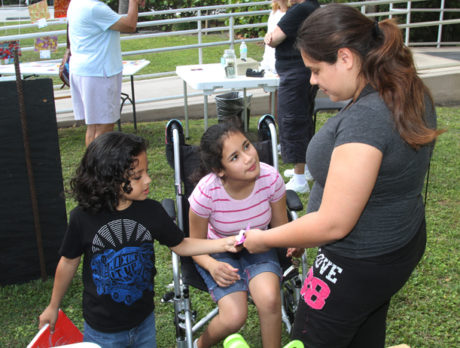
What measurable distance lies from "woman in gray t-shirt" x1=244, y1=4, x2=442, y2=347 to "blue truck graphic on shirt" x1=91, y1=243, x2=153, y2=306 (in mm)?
616

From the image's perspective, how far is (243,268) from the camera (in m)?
2.45

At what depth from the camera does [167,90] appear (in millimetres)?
8383

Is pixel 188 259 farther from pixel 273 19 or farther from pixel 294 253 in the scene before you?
pixel 273 19

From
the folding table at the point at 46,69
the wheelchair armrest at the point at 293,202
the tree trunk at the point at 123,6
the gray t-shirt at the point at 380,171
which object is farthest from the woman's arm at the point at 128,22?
the gray t-shirt at the point at 380,171

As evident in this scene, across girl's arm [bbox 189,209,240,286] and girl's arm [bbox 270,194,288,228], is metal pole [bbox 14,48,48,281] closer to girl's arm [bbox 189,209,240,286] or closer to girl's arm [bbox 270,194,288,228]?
girl's arm [bbox 189,209,240,286]

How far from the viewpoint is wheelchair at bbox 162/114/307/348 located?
2.38 meters

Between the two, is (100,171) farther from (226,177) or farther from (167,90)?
(167,90)

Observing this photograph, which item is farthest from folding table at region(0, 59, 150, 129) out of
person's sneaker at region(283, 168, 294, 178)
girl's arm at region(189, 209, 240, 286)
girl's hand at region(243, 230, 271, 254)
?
girl's hand at region(243, 230, 271, 254)

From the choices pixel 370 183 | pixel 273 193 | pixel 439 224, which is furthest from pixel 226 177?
pixel 439 224

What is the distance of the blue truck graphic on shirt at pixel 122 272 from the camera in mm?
1949

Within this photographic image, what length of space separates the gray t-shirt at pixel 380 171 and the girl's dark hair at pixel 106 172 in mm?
731

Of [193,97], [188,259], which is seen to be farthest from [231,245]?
[193,97]

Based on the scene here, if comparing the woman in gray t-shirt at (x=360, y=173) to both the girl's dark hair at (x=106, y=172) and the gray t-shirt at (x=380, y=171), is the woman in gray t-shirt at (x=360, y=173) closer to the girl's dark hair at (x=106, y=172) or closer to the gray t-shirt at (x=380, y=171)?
the gray t-shirt at (x=380, y=171)

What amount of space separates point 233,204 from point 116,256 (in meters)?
0.70
